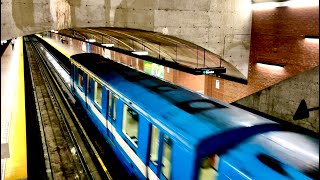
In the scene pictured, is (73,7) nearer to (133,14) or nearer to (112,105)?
(133,14)

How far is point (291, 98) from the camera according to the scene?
906cm

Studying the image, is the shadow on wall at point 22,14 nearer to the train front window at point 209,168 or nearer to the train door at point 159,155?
the train door at point 159,155

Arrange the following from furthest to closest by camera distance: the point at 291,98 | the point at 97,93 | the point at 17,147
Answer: the point at 291,98 → the point at 97,93 → the point at 17,147

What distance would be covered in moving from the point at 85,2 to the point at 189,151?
15.9 ft

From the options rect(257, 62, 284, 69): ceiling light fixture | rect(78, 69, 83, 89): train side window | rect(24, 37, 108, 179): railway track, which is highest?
rect(257, 62, 284, 69): ceiling light fixture

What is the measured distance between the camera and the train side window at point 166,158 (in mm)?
4512

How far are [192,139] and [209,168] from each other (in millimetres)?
428

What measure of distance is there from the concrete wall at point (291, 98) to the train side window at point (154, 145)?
492 centimetres

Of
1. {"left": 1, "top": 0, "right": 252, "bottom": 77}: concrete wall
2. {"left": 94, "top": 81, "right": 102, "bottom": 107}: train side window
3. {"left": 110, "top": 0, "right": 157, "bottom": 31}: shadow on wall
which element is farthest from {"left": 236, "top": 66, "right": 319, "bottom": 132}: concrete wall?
{"left": 94, "top": 81, "right": 102, "bottom": 107}: train side window

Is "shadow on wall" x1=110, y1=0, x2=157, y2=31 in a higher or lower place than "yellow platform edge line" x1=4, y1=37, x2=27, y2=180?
higher

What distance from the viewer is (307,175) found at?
2.99 m

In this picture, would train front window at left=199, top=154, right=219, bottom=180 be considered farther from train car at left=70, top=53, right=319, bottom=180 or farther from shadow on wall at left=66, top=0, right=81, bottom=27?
shadow on wall at left=66, top=0, right=81, bottom=27

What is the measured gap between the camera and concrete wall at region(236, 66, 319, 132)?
27.5 ft

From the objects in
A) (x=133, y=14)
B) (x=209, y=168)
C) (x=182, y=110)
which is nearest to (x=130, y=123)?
(x=182, y=110)
